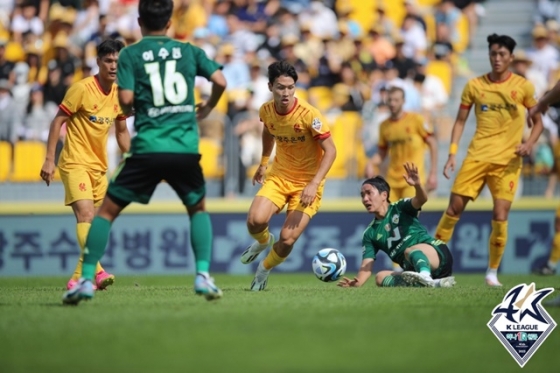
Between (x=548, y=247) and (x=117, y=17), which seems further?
(x=117, y=17)

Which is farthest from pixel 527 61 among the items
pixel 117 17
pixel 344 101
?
pixel 117 17

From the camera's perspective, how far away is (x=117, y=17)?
2217 cm

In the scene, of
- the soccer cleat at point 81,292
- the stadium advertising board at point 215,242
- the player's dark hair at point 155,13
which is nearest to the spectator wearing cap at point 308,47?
the stadium advertising board at point 215,242

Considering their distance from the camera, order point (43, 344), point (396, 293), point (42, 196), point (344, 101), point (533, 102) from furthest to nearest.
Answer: point (344, 101) → point (42, 196) → point (533, 102) → point (396, 293) → point (43, 344)

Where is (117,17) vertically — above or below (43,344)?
above

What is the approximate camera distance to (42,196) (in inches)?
701

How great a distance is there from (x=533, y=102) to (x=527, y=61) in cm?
743

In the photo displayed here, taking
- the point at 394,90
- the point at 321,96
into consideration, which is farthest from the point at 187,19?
the point at 394,90

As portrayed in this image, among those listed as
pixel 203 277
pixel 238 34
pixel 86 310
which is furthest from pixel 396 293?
pixel 238 34

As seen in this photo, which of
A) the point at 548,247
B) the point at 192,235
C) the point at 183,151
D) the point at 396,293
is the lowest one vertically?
the point at 548,247

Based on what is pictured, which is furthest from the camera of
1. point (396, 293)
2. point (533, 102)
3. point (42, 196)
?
point (42, 196)

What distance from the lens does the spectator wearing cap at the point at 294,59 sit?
20.3 meters

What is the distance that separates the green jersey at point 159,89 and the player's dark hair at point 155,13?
0.12 m

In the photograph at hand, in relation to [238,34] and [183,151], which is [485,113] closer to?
[183,151]
